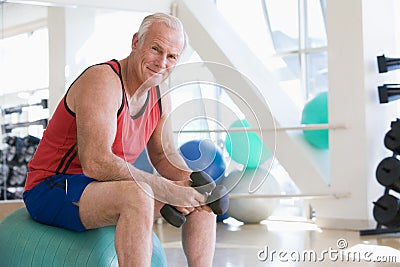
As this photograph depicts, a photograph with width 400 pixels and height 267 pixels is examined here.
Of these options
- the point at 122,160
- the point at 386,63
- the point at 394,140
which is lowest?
the point at 122,160

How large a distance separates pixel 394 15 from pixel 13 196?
10.0 feet

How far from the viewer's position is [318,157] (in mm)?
4836

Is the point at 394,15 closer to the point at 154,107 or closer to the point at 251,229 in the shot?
the point at 251,229

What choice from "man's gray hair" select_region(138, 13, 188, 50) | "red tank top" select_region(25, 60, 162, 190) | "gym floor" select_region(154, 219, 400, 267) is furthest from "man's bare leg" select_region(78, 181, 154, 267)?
"gym floor" select_region(154, 219, 400, 267)

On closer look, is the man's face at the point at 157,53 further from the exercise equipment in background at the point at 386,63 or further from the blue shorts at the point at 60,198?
the exercise equipment in background at the point at 386,63

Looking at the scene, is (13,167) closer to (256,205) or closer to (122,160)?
(256,205)

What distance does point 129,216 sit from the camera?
172 cm

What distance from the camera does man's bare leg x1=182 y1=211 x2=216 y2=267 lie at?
1.95m

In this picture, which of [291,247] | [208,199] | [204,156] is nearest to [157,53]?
[204,156]

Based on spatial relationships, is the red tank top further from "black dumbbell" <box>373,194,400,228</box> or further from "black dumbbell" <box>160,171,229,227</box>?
"black dumbbell" <box>373,194,400,228</box>

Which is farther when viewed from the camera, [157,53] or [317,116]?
[317,116]

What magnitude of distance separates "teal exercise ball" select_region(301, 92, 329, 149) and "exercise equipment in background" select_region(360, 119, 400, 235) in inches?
25.3

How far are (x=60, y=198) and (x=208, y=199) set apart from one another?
43cm

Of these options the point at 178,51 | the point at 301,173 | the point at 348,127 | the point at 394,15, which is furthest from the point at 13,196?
the point at 178,51
